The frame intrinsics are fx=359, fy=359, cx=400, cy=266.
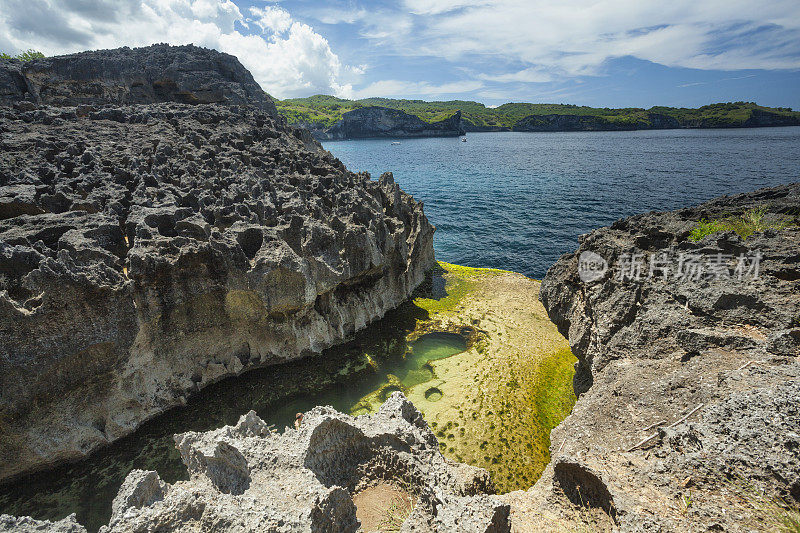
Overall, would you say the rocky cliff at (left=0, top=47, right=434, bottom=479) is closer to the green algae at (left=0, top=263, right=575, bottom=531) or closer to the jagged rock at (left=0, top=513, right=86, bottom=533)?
the green algae at (left=0, top=263, right=575, bottom=531)

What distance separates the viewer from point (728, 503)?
620 cm

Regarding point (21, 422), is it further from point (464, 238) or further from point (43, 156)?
point (464, 238)

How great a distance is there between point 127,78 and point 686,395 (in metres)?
52.9

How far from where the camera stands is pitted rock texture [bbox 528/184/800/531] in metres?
6.42

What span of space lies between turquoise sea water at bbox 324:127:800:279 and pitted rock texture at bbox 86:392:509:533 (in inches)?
951

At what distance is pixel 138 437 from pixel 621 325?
18.6m

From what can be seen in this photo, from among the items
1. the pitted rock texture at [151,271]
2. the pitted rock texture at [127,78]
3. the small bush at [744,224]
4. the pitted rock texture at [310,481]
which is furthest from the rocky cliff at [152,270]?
the small bush at [744,224]

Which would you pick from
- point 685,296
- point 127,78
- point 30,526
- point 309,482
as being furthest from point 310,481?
point 127,78

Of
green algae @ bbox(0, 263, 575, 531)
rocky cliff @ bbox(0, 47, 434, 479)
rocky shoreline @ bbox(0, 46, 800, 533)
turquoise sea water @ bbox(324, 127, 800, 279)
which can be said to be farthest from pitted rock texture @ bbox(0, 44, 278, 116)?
green algae @ bbox(0, 263, 575, 531)

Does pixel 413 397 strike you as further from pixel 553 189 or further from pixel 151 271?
pixel 553 189

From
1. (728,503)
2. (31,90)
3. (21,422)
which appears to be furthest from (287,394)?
(31,90)

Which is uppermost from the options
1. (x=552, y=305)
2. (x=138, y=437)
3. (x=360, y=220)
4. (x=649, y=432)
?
(x=360, y=220)

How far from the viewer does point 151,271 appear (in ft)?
44.5

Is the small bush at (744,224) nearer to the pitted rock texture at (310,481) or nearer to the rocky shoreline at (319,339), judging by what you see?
the rocky shoreline at (319,339)
